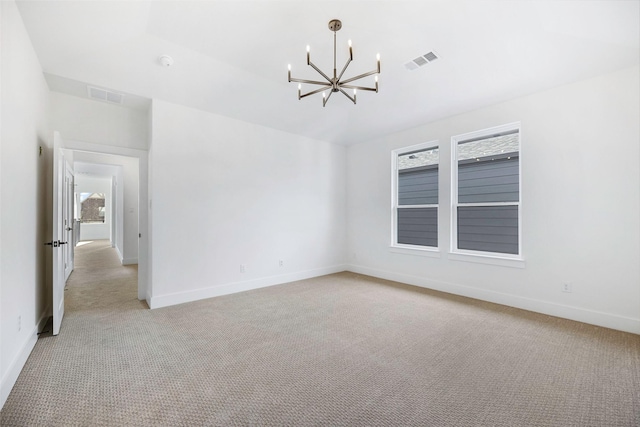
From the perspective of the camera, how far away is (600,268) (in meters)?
3.27

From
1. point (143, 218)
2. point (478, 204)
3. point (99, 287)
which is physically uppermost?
point (478, 204)

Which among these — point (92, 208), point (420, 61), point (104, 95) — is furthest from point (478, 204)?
point (92, 208)

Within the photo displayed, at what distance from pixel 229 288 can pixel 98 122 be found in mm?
2965

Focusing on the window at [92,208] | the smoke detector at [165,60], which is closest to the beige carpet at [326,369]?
the smoke detector at [165,60]

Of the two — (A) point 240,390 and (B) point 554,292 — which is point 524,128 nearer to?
(B) point 554,292

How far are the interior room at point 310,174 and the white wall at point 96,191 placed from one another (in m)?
10.7

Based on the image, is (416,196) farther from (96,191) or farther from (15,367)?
(96,191)

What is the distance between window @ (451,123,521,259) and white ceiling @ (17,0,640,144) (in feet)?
1.99

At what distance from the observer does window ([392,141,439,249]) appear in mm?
5031

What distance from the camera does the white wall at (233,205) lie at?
13.0 feet

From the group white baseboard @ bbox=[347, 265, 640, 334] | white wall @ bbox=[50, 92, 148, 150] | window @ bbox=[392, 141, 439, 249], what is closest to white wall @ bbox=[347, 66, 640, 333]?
white baseboard @ bbox=[347, 265, 640, 334]

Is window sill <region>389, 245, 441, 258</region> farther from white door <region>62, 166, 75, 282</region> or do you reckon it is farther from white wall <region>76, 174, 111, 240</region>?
white wall <region>76, 174, 111, 240</region>

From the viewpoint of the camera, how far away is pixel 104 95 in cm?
373

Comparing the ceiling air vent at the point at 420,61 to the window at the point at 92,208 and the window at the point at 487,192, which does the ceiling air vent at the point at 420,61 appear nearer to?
the window at the point at 487,192
